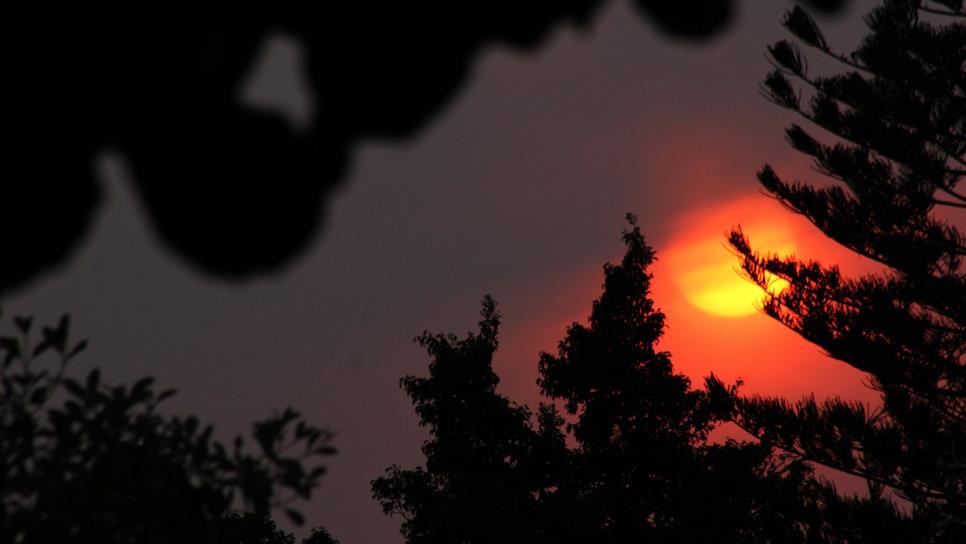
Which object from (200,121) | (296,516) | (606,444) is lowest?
(200,121)

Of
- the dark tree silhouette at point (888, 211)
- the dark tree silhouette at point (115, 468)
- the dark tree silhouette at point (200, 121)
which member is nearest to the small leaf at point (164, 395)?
the dark tree silhouette at point (115, 468)

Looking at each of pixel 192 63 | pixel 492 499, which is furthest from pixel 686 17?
pixel 492 499

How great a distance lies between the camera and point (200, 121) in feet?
1.98

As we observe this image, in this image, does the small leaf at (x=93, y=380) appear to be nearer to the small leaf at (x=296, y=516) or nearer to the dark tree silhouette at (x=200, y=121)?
the small leaf at (x=296, y=516)

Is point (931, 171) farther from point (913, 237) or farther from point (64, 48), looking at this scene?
point (64, 48)

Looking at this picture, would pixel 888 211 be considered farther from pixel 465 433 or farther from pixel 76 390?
pixel 76 390

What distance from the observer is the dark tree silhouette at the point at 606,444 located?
20.4m

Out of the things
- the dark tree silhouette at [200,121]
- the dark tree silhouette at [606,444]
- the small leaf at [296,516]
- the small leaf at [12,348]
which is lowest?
the dark tree silhouette at [200,121]

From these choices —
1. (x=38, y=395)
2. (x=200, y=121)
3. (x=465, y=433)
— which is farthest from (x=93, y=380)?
(x=465, y=433)

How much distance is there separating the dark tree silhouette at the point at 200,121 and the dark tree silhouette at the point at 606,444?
19.2m

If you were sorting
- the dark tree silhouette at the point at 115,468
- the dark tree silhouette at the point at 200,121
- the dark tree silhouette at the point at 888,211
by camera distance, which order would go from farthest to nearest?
the dark tree silhouette at the point at 888,211, the dark tree silhouette at the point at 115,468, the dark tree silhouette at the point at 200,121

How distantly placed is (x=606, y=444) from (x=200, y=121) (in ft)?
71.3

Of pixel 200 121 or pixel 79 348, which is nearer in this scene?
pixel 200 121

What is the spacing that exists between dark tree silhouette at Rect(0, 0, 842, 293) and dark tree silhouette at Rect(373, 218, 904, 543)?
63.1ft
